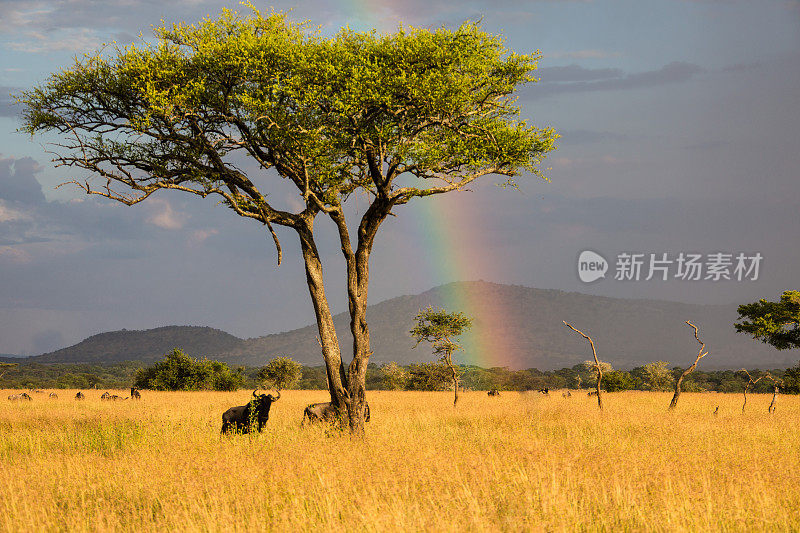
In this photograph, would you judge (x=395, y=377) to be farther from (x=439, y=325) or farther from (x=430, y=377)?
(x=439, y=325)

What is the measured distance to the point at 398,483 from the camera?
973cm

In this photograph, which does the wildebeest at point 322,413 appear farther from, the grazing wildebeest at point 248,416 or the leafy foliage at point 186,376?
the leafy foliage at point 186,376

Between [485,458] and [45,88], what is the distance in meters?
16.6

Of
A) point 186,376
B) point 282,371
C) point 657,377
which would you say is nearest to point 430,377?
point 282,371

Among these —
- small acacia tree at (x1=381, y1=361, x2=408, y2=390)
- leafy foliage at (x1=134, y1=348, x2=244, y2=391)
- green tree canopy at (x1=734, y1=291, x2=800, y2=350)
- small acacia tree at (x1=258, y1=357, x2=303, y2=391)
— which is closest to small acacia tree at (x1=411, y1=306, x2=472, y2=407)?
green tree canopy at (x1=734, y1=291, x2=800, y2=350)

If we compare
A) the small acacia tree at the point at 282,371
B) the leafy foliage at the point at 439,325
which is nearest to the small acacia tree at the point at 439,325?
the leafy foliage at the point at 439,325

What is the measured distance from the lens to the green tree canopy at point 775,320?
138 feet

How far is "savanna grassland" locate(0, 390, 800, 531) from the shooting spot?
25.8ft

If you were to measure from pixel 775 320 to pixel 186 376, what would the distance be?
50180mm

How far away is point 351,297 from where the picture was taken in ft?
57.7

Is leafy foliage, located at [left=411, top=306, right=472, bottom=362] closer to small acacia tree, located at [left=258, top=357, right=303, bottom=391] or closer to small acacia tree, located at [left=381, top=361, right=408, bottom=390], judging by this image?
small acacia tree, located at [left=258, top=357, right=303, bottom=391]

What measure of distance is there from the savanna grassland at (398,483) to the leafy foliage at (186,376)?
43.4 m

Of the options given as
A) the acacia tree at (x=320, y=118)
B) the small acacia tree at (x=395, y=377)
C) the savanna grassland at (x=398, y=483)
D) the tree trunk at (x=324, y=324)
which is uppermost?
the acacia tree at (x=320, y=118)

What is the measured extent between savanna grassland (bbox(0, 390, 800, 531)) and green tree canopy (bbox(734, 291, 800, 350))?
29902mm
